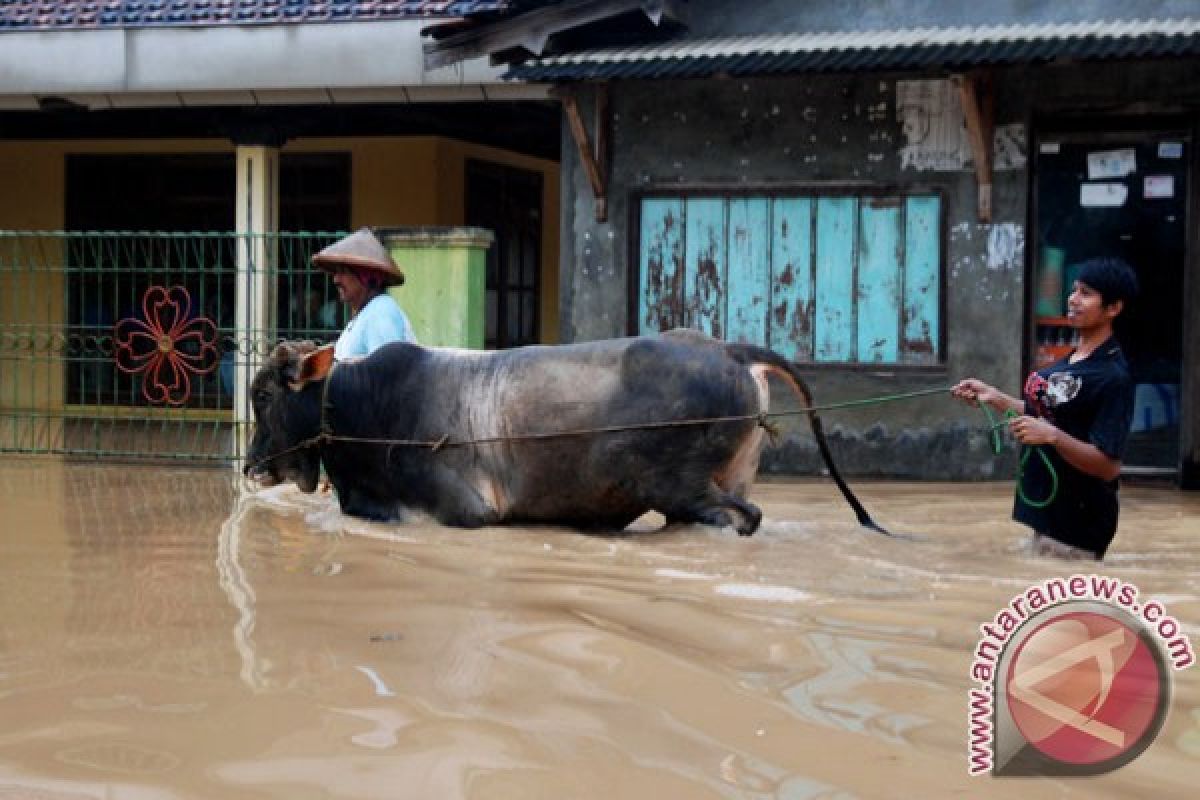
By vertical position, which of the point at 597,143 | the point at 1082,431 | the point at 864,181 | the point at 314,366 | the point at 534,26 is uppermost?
the point at 534,26

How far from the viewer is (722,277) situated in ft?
36.0

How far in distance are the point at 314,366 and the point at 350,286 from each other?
1.87 feet

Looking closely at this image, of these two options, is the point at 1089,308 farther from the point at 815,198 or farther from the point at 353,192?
the point at 353,192

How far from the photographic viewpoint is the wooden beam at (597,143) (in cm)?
1095

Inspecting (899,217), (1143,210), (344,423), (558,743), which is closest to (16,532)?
(344,423)

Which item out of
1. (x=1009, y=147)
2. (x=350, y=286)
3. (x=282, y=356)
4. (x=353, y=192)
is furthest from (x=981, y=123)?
(x=353, y=192)

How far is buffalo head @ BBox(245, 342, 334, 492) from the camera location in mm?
7773

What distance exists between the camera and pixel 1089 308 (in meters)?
6.17

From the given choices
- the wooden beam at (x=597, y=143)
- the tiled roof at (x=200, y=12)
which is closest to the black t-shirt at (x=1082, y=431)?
the wooden beam at (x=597, y=143)

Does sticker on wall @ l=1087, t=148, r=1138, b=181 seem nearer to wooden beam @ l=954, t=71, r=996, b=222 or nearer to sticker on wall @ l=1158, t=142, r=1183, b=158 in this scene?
sticker on wall @ l=1158, t=142, r=1183, b=158

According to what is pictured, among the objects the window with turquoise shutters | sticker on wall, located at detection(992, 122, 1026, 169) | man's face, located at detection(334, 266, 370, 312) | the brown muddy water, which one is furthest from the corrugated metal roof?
the brown muddy water

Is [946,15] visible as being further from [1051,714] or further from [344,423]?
[1051,714]

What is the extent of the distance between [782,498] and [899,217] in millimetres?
2365

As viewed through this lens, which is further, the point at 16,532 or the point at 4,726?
the point at 16,532
